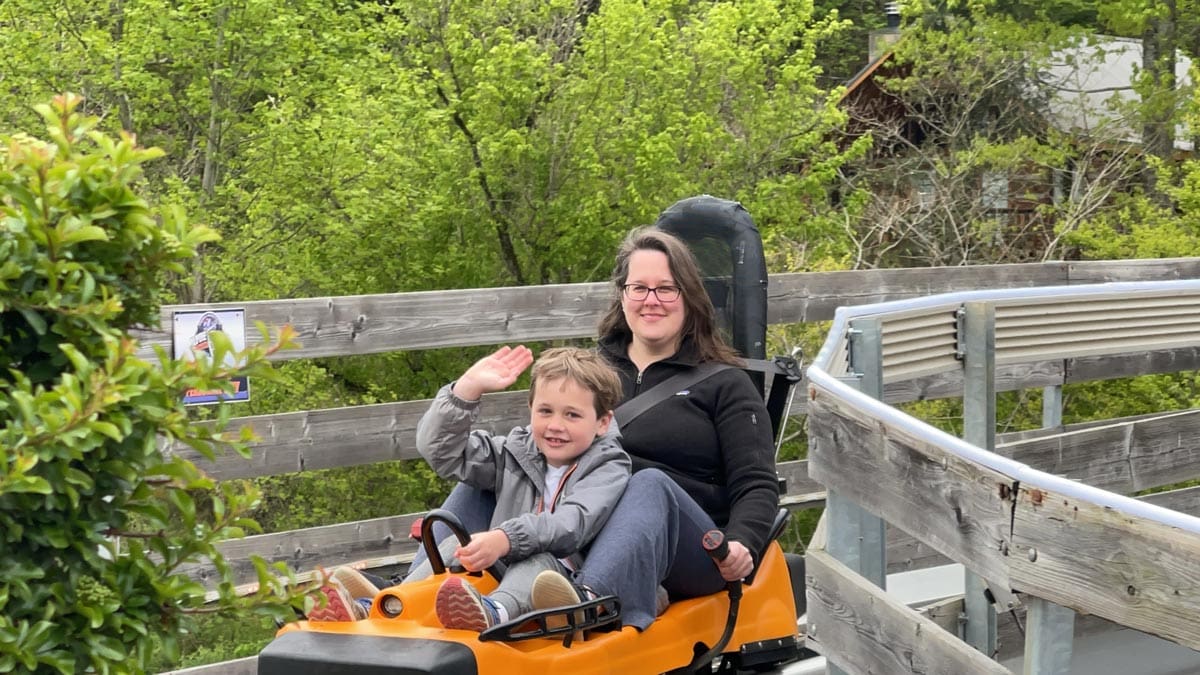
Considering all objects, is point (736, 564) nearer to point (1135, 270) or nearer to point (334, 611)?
point (334, 611)

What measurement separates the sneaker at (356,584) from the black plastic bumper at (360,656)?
26 cm

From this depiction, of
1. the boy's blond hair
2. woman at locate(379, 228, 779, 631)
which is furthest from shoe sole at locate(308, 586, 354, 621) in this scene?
the boy's blond hair

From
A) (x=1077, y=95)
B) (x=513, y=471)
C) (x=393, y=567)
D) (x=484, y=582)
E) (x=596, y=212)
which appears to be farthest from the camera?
(x=1077, y=95)

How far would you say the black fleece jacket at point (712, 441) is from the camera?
13.7 ft

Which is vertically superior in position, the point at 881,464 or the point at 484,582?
the point at 881,464

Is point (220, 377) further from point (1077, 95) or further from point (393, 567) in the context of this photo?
point (1077, 95)

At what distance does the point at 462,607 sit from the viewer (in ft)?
11.1

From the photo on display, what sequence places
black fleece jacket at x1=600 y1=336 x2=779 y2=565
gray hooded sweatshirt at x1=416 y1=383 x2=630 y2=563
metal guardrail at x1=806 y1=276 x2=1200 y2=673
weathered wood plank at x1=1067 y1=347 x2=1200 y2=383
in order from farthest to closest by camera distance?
1. weathered wood plank at x1=1067 y1=347 x2=1200 y2=383
2. black fleece jacket at x1=600 y1=336 x2=779 y2=565
3. gray hooded sweatshirt at x1=416 y1=383 x2=630 y2=563
4. metal guardrail at x1=806 y1=276 x2=1200 y2=673

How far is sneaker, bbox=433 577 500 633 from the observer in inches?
133

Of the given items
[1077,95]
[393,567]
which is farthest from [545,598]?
[1077,95]

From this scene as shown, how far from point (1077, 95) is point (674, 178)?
43.0ft

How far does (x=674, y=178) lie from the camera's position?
49.0 ft

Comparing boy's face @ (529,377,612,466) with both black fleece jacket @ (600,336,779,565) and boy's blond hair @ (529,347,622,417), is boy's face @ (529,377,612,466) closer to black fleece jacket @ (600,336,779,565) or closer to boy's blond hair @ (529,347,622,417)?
boy's blond hair @ (529,347,622,417)

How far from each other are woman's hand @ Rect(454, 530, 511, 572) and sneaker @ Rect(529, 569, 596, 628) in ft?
0.37
